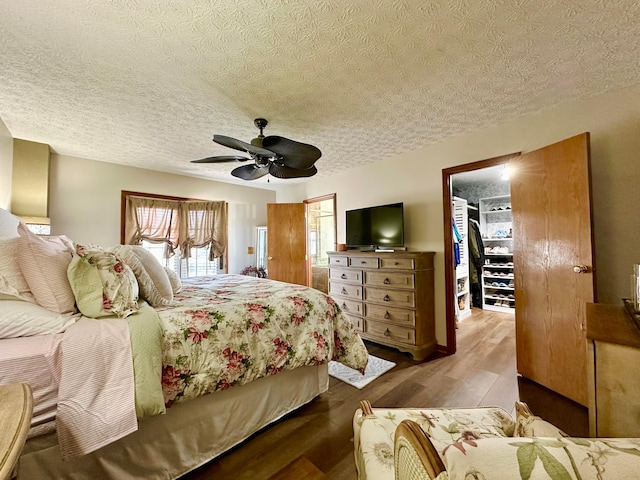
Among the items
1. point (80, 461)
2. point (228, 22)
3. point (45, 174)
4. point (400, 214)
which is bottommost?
point (80, 461)

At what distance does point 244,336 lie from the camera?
1.56m

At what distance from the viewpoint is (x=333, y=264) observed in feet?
11.9

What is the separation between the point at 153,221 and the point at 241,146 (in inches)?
114

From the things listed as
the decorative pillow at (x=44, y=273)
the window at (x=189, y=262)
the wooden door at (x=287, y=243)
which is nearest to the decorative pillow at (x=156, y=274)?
the decorative pillow at (x=44, y=273)

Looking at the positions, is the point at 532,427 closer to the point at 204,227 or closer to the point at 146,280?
the point at 146,280

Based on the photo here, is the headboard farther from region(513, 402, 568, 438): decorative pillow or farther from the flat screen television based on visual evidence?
the flat screen television

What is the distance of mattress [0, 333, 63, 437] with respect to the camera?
950 millimetres

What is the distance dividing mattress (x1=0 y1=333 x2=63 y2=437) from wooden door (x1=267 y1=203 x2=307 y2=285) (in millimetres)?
3756

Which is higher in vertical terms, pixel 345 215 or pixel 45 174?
pixel 45 174

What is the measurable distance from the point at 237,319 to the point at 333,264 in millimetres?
2175

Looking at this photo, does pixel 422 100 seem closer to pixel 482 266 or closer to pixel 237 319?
pixel 237 319

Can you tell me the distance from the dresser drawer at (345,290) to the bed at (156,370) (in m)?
1.28

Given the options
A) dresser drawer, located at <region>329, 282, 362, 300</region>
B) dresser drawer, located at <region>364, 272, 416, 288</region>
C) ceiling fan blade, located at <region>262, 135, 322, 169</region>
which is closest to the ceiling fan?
ceiling fan blade, located at <region>262, 135, 322, 169</region>

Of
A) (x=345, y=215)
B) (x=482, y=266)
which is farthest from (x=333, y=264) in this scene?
(x=482, y=266)
